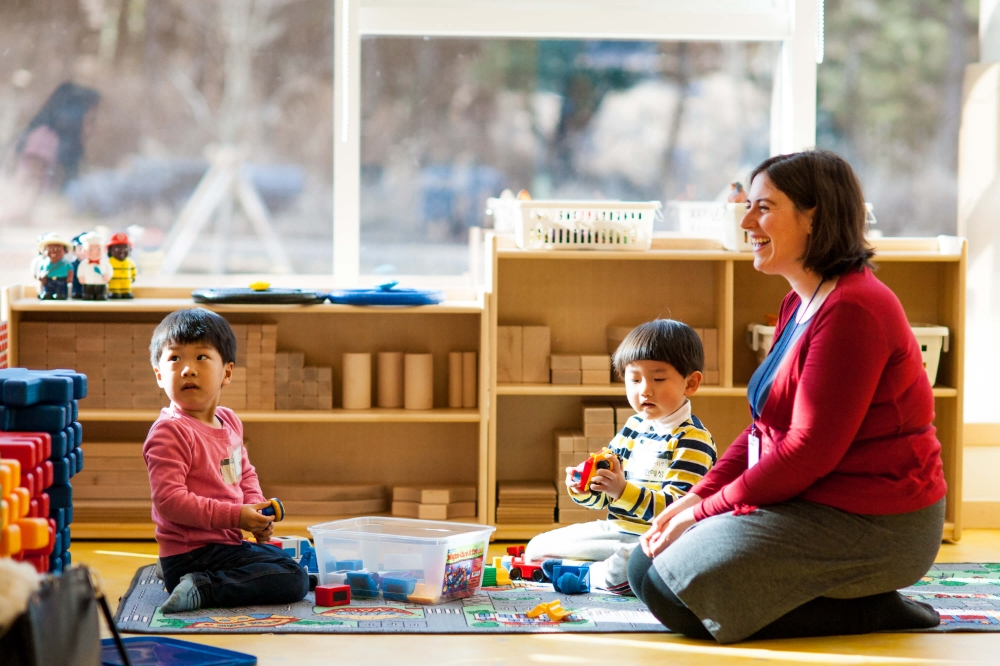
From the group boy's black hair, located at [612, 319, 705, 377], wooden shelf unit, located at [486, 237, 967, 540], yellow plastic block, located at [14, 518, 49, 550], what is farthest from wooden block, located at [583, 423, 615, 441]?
yellow plastic block, located at [14, 518, 49, 550]

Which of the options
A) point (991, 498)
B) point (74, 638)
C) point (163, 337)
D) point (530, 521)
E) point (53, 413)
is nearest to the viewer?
point (74, 638)

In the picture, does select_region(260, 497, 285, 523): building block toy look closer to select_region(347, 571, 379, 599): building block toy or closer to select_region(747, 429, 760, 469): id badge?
select_region(347, 571, 379, 599): building block toy

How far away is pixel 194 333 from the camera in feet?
8.49

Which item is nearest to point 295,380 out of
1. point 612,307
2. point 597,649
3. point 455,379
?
point 455,379

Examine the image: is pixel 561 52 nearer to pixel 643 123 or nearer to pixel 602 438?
pixel 643 123

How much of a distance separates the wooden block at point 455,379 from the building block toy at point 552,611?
1097mm

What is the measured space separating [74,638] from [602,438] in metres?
1.97

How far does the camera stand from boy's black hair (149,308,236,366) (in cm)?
259

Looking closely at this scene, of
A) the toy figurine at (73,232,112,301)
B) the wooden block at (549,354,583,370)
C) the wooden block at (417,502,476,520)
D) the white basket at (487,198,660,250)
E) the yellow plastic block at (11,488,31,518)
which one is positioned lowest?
the wooden block at (417,502,476,520)

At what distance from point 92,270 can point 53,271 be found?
4.4 inches

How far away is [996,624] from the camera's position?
7.68ft

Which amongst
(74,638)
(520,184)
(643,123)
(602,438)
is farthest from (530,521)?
(74,638)

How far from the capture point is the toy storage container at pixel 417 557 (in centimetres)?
246

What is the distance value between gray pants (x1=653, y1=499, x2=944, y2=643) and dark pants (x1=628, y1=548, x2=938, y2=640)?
45 millimetres
